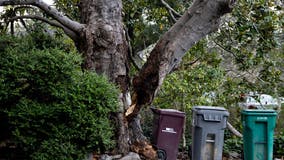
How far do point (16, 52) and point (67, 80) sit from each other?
589 millimetres

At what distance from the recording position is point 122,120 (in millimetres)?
4199

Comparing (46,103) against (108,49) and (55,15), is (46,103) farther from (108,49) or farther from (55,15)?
(55,15)

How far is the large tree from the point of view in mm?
3992

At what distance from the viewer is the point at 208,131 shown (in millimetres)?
4598

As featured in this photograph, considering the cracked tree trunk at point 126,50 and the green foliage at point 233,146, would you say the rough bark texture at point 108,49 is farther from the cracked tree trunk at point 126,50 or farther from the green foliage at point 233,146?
the green foliage at point 233,146

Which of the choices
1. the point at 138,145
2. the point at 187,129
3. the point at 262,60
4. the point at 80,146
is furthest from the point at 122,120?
the point at 187,129

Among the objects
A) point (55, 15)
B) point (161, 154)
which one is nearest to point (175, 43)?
point (55, 15)

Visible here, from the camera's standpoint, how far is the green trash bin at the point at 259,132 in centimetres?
484

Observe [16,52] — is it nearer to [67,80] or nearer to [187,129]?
[67,80]

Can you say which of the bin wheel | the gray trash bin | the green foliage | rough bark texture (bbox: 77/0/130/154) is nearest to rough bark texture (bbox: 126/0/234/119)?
rough bark texture (bbox: 77/0/130/154)

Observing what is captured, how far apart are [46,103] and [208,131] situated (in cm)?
236

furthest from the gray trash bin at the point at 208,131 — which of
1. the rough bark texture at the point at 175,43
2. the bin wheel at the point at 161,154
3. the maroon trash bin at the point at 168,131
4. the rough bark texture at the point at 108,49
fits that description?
the rough bark texture at the point at 108,49

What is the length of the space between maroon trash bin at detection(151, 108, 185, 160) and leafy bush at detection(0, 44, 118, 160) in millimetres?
1701

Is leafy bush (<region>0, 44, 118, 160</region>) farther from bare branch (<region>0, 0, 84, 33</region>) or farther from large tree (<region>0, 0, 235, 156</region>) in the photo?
bare branch (<region>0, 0, 84, 33</region>)
